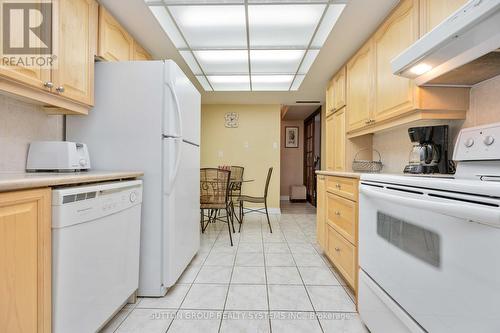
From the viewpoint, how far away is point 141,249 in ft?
5.28

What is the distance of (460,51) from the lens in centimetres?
111

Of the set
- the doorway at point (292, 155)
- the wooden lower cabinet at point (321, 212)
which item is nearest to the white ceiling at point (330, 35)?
the wooden lower cabinet at point (321, 212)

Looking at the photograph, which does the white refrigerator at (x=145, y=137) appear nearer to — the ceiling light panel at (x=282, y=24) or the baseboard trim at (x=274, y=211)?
the ceiling light panel at (x=282, y=24)

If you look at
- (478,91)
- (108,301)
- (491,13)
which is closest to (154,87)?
(108,301)

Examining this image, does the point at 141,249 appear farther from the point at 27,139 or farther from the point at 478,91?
the point at 478,91

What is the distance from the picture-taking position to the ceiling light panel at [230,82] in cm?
329

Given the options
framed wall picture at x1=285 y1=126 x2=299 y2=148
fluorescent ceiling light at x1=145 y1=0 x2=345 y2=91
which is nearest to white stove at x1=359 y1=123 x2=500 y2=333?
fluorescent ceiling light at x1=145 y1=0 x2=345 y2=91

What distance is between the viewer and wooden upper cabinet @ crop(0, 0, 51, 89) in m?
1.09

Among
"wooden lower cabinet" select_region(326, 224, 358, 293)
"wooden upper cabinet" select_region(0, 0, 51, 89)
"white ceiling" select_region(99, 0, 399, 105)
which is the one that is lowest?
"wooden lower cabinet" select_region(326, 224, 358, 293)

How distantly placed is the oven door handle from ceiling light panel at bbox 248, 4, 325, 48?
1.65 metres

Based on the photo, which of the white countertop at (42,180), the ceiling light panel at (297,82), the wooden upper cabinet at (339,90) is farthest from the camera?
the ceiling light panel at (297,82)

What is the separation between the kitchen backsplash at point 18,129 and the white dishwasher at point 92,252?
653mm

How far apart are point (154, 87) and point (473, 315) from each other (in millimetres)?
1892

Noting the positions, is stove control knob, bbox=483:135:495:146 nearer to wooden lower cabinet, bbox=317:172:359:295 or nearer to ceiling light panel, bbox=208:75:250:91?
wooden lower cabinet, bbox=317:172:359:295
